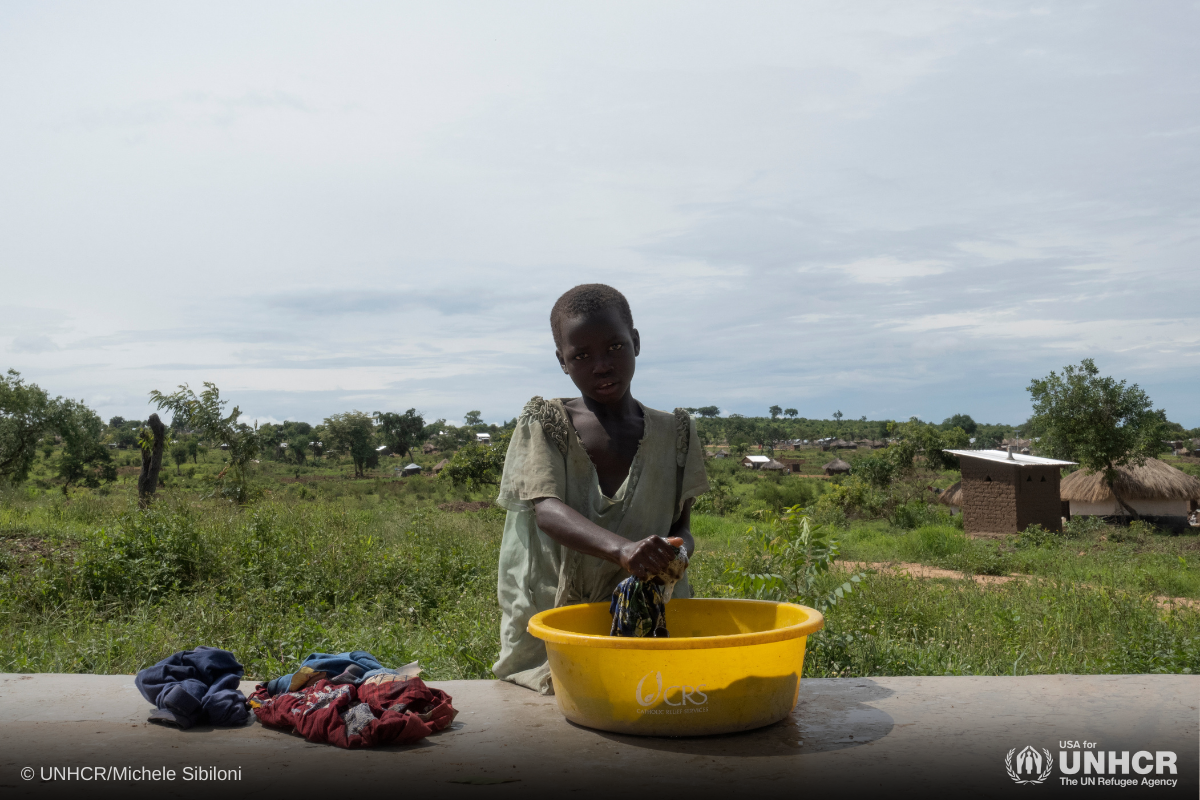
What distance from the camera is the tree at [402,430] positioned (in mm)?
43969

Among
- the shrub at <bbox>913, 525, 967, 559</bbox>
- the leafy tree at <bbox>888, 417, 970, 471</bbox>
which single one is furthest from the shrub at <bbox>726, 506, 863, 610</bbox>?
the leafy tree at <bbox>888, 417, 970, 471</bbox>

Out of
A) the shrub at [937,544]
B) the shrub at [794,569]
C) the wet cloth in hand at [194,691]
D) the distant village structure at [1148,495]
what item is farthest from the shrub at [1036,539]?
the wet cloth in hand at [194,691]

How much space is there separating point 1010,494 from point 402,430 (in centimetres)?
3507

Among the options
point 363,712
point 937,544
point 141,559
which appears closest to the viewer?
point 363,712

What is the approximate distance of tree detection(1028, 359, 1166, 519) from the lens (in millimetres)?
17703

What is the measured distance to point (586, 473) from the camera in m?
2.19

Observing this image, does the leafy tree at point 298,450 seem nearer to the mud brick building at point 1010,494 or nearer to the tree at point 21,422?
the tree at point 21,422

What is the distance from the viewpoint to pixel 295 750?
1.75m

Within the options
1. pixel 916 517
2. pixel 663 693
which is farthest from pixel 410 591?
pixel 916 517

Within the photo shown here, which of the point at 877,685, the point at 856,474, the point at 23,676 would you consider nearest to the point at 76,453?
the point at 856,474

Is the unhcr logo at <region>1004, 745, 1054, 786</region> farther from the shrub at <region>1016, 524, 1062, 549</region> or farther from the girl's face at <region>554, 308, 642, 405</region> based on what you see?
the shrub at <region>1016, 524, 1062, 549</region>

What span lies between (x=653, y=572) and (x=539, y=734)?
1.58ft

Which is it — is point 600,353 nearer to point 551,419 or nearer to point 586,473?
point 551,419

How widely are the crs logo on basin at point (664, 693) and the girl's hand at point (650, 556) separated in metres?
0.22
